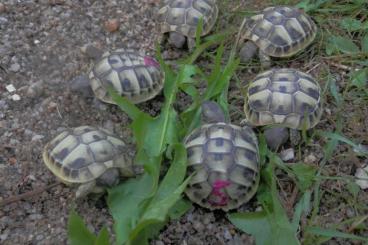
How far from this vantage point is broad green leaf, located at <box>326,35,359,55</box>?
3146 millimetres

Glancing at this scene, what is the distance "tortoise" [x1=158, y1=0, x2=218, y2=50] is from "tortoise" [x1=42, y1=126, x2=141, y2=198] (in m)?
1.05

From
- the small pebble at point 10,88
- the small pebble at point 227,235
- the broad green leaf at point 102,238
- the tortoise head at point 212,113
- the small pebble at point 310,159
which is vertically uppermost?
the broad green leaf at point 102,238

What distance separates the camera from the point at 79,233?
1.96m


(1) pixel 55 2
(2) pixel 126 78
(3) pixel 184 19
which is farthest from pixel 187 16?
(1) pixel 55 2

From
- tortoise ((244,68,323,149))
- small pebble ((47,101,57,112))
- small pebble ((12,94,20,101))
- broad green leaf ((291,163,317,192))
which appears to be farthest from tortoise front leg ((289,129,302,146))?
small pebble ((12,94,20,101))

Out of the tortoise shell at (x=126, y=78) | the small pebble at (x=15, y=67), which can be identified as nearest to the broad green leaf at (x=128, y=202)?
the tortoise shell at (x=126, y=78)

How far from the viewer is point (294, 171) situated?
247 cm

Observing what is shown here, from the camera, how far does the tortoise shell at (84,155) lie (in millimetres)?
2357

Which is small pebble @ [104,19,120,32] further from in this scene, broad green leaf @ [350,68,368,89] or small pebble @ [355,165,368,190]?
small pebble @ [355,165,368,190]

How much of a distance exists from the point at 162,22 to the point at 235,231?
1555 millimetres

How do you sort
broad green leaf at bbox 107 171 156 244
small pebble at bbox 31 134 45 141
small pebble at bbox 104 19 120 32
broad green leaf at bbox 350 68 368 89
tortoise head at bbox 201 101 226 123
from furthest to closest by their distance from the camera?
small pebble at bbox 104 19 120 32 → broad green leaf at bbox 350 68 368 89 → small pebble at bbox 31 134 45 141 → tortoise head at bbox 201 101 226 123 → broad green leaf at bbox 107 171 156 244

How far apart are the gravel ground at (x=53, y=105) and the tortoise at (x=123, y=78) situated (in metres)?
0.10

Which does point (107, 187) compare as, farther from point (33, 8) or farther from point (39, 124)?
point (33, 8)

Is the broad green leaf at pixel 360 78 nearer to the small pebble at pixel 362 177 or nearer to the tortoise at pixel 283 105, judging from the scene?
the tortoise at pixel 283 105
